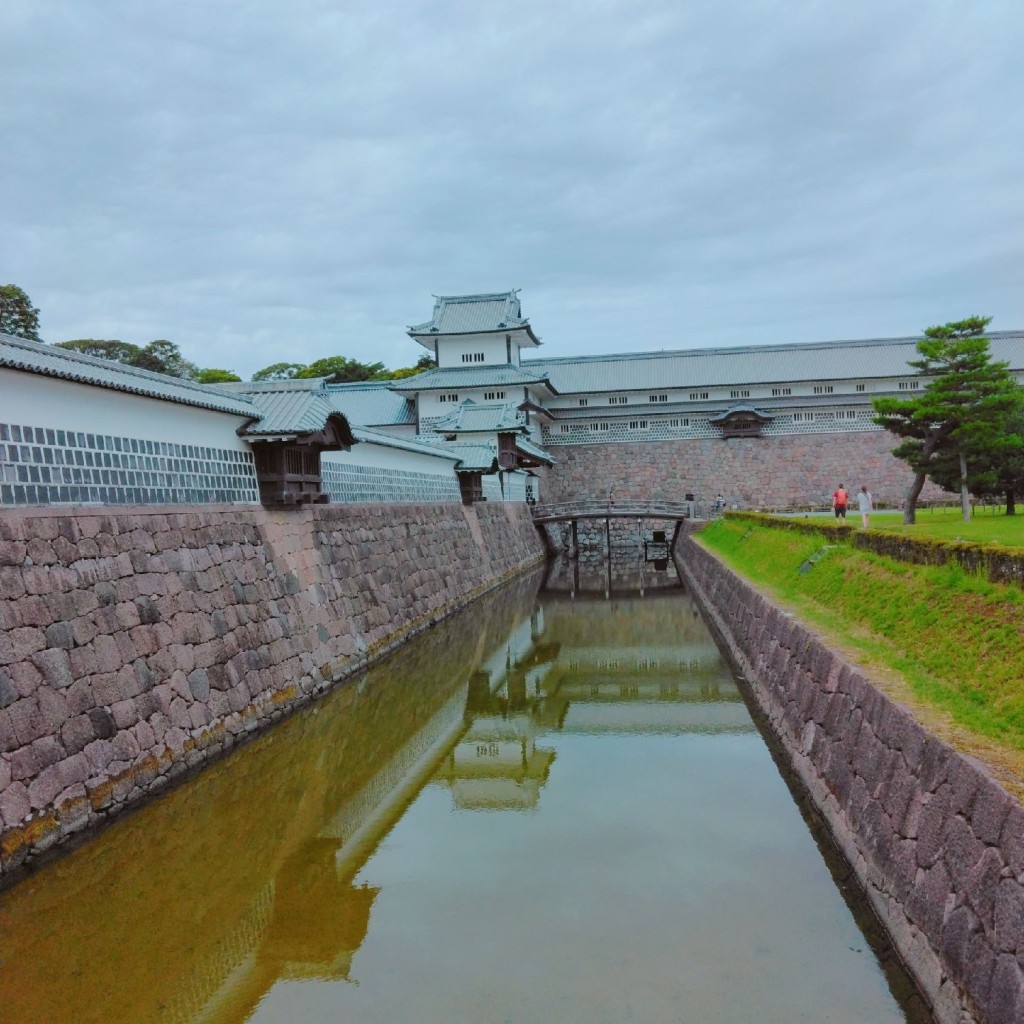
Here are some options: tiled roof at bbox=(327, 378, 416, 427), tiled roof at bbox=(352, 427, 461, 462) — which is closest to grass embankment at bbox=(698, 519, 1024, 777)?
tiled roof at bbox=(352, 427, 461, 462)

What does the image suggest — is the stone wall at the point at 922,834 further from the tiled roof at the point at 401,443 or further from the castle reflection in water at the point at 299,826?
the tiled roof at the point at 401,443

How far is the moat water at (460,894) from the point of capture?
4.28 metres

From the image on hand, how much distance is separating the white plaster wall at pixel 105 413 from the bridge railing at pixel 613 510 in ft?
64.5

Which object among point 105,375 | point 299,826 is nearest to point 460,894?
point 299,826

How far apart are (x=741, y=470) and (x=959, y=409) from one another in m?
15.6

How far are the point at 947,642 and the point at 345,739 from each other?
5.64 m

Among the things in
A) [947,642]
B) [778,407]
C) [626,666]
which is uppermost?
[778,407]

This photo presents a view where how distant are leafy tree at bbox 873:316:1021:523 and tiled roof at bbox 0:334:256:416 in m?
14.7

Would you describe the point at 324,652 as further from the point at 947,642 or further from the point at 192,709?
the point at 947,642

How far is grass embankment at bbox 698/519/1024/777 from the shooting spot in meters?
4.76

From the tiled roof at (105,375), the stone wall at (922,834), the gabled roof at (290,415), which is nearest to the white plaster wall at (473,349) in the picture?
the gabled roof at (290,415)

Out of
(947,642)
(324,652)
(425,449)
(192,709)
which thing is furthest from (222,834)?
(425,449)

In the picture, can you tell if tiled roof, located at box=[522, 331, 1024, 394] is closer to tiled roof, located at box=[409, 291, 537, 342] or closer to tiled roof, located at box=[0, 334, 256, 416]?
tiled roof, located at box=[409, 291, 537, 342]

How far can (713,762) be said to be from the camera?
7.99 meters
